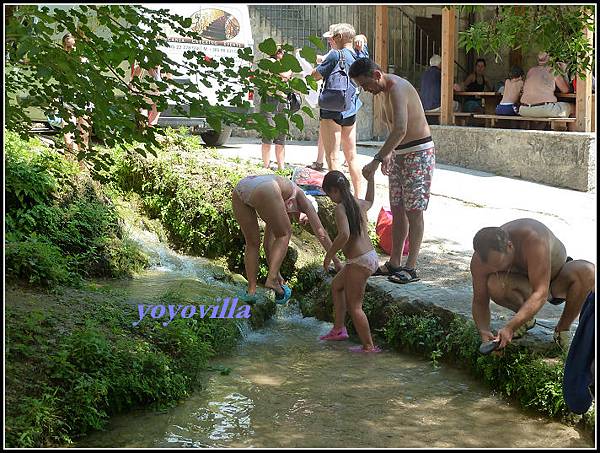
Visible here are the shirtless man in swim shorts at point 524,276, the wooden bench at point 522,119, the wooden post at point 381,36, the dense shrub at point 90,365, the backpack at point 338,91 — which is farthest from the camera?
the wooden post at point 381,36

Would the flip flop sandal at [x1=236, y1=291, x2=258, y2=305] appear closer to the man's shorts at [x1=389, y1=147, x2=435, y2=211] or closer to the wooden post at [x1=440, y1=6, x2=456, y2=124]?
the man's shorts at [x1=389, y1=147, x2=435, y2=211]

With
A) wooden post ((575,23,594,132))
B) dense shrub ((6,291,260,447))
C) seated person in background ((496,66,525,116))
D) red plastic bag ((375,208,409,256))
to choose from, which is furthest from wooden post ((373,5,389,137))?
dense shrub ((6,291,260,447))

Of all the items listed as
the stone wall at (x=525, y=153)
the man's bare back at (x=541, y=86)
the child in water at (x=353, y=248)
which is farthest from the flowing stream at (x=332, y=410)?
the man's bare back at (x=541, y=86)

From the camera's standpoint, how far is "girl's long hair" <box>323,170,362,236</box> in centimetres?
679

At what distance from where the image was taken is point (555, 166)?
12.2 meters

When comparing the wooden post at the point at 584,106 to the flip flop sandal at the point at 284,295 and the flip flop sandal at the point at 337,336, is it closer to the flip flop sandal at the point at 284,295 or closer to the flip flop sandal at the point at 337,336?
the flip flop sandal at the point at 284,295

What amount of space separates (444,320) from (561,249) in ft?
4.35

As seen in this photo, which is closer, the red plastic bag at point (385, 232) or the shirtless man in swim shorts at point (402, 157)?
the shirtless man in swim shorts at point (402, 157)

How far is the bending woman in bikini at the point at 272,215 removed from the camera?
7.46 meters

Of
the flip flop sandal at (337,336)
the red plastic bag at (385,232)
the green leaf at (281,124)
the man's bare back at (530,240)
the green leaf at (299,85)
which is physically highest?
the green leaf at (299,85)

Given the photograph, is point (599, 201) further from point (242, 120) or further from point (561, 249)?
point (242, 120)

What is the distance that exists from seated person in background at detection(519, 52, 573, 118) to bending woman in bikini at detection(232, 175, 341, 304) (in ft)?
19.8

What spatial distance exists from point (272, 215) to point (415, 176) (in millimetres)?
1324

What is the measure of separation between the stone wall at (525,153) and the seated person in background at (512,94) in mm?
423
